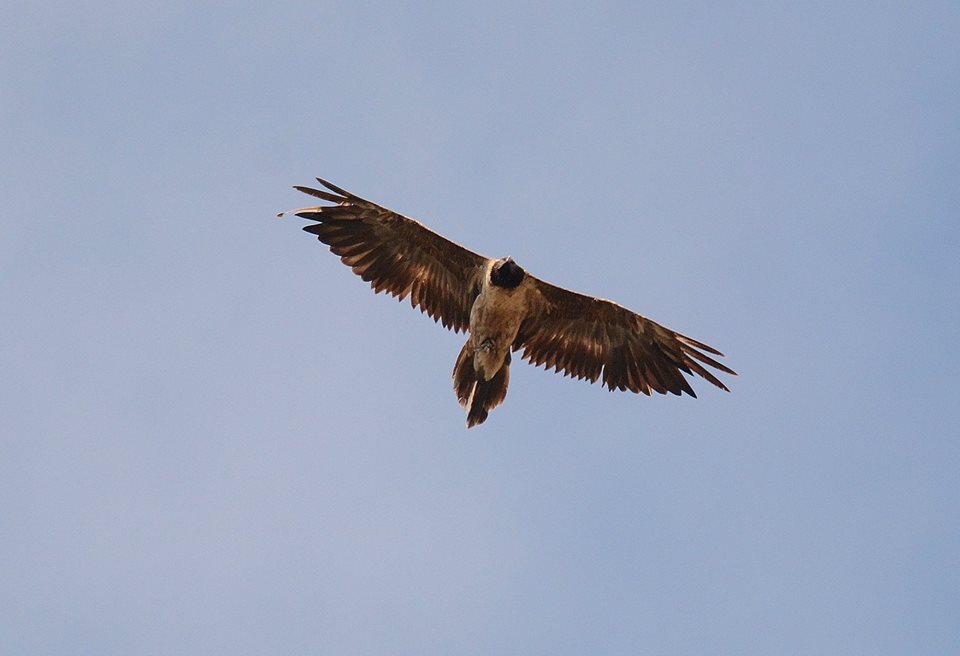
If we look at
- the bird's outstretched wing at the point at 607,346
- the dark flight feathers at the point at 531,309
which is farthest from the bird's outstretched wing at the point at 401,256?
the bird's outstretched wing at the point at 607,346

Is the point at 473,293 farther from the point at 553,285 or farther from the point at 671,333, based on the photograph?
the point at 671,333

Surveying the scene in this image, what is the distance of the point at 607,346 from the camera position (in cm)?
1892

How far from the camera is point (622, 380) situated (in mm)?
19000

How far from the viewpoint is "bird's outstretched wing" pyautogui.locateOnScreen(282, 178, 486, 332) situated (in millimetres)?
18203

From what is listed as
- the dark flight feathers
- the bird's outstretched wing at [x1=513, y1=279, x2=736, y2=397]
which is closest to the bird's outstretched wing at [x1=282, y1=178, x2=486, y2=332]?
the dark flight feathers

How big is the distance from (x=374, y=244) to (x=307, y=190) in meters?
1.24

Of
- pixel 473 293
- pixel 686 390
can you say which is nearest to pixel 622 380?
pixel 686 390

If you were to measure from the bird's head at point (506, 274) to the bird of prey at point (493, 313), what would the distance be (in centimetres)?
1

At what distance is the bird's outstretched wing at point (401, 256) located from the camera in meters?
18.2

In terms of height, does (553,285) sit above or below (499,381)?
above

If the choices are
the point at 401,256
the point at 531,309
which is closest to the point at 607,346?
the point at 531,309

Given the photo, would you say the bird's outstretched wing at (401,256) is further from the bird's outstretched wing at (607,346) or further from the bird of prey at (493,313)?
the bird's outstretched wing at (607,346)

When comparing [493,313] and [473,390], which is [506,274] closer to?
[493,313]

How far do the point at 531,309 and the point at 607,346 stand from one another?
1.26m
